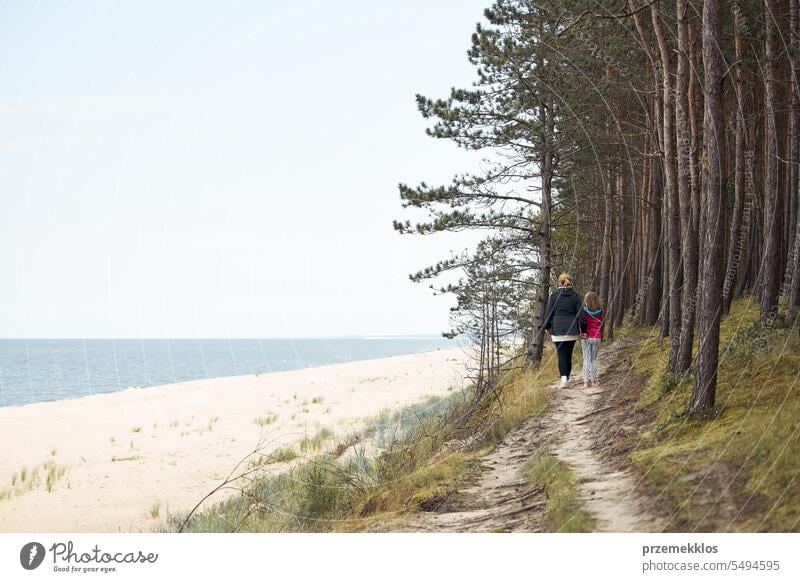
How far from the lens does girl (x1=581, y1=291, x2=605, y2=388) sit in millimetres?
12758

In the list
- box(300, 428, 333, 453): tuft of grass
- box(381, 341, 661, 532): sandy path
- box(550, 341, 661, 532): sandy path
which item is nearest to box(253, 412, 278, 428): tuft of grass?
box(300, 428, 333, 453): tuft of grass

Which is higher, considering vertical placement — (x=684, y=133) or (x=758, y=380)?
(x=684, y=133)

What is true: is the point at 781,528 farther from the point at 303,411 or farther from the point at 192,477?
the point at 303,411

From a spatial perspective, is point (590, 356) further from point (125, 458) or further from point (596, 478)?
point (125, 458)

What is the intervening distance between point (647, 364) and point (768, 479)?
888 centimetres

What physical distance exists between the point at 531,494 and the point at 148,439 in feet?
47.5

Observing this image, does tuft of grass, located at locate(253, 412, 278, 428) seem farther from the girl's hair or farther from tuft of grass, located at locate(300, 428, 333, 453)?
the girl's hair

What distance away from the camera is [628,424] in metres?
8.97

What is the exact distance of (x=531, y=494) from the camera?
22.8 ft

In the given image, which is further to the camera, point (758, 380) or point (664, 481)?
point (758, 380)

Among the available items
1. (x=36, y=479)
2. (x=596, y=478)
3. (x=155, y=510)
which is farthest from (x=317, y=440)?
(x=596, y=478)

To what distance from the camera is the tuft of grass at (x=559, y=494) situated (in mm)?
5824

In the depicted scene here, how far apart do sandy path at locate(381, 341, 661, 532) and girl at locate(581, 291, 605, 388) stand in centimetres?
264
